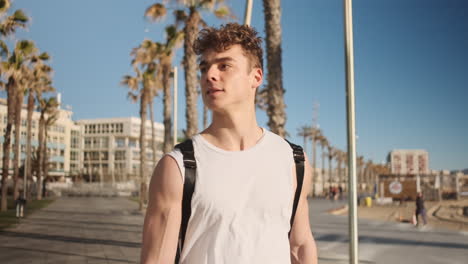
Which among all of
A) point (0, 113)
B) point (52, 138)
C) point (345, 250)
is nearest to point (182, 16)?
point (345, 250)

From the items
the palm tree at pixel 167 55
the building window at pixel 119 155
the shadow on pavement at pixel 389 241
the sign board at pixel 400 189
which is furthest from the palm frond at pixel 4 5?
the building window at pixel 119 155

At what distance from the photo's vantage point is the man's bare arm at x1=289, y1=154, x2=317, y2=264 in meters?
1.91

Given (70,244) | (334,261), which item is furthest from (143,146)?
(334,261)

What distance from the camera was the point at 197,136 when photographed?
5.94 ft

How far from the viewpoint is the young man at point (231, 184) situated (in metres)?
1.63

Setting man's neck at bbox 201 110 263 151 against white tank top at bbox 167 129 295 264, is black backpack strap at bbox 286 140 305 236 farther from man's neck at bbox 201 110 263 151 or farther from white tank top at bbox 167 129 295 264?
man's neck at bbox 201 110 263 151

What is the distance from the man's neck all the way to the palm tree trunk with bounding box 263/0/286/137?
31.5 ft

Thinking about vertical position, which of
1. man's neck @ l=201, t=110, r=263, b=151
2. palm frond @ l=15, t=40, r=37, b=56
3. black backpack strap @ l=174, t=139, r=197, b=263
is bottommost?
black backpack strap @ l=174, t=139, r=197, b=263

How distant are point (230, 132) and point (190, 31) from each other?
18.5 meters

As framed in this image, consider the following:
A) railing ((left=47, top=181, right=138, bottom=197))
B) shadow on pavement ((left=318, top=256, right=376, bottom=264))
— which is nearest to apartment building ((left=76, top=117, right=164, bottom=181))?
railing ((left=47, top=181, right=138, bottom=197))

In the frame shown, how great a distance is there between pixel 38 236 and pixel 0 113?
92881mm

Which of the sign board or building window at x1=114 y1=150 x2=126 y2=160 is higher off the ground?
building window at x1=114 y1=150 x2=126 y2=160

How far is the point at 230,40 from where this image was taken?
181 cm

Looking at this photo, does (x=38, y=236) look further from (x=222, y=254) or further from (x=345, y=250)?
(x=222, y=254)
